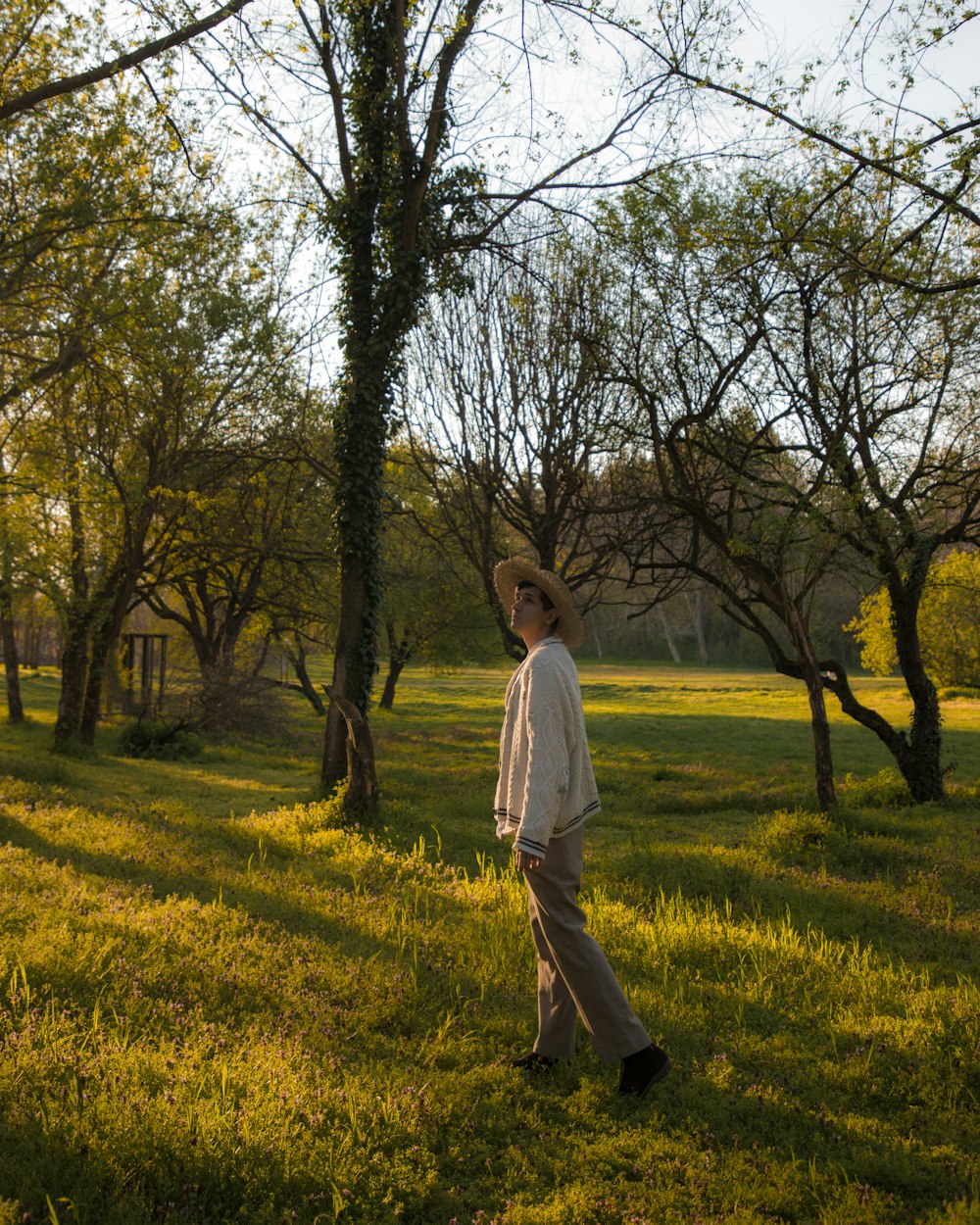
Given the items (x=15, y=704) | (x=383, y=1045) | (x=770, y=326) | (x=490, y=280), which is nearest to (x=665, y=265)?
(x=770, y=326)

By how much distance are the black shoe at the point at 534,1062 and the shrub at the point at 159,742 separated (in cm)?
1881

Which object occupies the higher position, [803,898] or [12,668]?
[12,668]

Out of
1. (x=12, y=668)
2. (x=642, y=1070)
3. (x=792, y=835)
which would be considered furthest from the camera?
(x=12, y=668)

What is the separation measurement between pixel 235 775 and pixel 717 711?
22005mm

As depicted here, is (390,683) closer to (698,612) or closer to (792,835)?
(792,835)

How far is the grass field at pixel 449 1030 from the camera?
3.60 meters

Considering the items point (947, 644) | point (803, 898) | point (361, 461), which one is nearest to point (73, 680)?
point (361, 461)

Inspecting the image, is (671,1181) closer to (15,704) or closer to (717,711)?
(15,704)

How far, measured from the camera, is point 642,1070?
14.7ft

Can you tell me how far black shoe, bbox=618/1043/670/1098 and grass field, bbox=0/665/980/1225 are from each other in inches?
2.6

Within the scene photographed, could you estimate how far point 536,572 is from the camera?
4.94 m

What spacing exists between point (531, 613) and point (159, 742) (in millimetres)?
19603

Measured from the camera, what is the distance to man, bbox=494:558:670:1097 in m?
4.47

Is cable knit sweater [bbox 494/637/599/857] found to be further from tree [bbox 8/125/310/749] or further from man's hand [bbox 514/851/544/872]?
tree [bbox 8/125/310/749]
